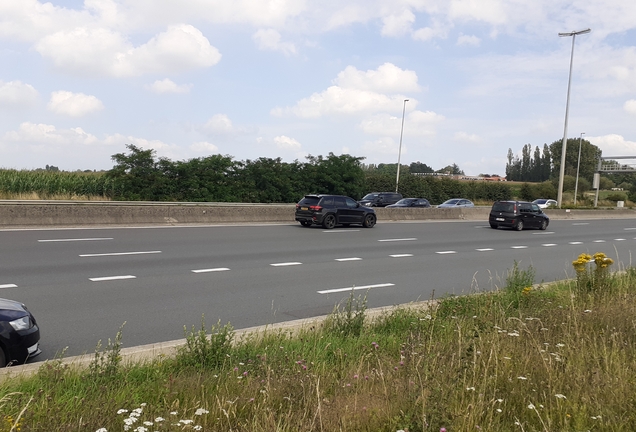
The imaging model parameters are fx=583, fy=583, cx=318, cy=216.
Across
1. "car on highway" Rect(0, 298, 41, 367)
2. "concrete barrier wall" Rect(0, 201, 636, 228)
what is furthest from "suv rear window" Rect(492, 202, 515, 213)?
"car on highway" Rect(0, 298, 41, 367)

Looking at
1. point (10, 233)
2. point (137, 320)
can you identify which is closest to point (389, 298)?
point (137, 320)

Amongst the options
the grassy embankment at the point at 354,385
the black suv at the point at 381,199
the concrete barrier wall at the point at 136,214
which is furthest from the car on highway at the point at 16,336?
the black suv at the point at 381,199

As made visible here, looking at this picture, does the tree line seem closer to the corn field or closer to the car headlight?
the corn field

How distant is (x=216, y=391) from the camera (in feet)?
15.3

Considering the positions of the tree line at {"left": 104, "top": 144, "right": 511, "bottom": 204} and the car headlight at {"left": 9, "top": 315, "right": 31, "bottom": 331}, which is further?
the tree line at {"left": 104, "top": 144, "right": 511, "bottom": 204}

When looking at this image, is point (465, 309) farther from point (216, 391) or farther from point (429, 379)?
point (216, 391)

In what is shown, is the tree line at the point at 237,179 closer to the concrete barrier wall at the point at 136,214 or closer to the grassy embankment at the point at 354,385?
the concrete barrier wall at the point at 136,214

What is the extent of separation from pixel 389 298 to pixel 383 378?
227 inches

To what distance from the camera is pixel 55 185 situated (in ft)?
138

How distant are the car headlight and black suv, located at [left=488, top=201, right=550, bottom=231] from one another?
28706mm

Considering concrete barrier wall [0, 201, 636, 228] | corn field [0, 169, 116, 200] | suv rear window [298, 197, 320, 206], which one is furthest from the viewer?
corn field [0, 169, 116, 200]

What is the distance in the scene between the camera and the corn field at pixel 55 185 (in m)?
39.9

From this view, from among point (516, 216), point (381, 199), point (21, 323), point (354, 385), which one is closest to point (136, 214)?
point (21, 323)

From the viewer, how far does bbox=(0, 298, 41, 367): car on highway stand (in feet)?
19.0
